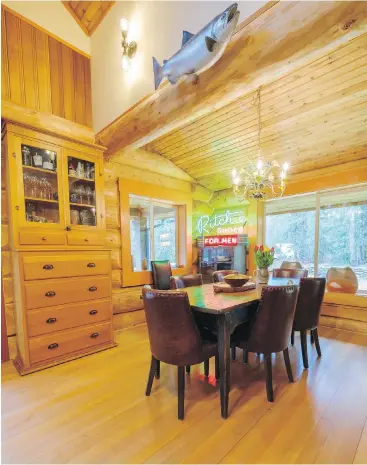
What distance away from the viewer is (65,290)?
2.63 meters

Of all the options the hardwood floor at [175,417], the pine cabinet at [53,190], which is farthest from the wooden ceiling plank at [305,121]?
the hardwood floor at [175,417]

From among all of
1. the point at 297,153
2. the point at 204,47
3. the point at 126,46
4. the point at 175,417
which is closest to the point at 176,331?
the point at 175,417

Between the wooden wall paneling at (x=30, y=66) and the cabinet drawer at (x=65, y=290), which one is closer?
the cabinet drawer at (x=65, y=290)

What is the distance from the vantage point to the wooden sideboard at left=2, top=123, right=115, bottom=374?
2414 millimetres

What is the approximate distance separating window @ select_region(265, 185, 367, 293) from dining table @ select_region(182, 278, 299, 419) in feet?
7.58

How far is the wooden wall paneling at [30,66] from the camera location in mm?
2787

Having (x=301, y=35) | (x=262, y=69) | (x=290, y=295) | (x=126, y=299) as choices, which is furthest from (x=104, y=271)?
(x=301, y=35)

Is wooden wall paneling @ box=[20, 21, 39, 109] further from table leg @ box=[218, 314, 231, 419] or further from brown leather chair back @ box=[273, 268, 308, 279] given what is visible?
brown leather chair back @ box=[273, 268, 308, 279]

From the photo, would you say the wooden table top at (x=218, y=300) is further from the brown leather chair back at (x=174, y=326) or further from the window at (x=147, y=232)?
the window at (x=147, y=232)

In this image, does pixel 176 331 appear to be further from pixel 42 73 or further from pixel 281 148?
pixel 42 73

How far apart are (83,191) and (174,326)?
214 cm

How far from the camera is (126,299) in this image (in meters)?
3.64

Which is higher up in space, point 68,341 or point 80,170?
point 80,170

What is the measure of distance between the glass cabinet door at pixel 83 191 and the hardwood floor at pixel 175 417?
166 centimetres
